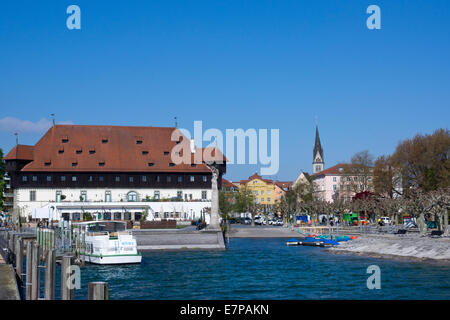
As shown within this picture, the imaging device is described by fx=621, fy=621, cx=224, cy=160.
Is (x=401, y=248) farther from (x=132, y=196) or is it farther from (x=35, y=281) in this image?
(x=132, y=196)

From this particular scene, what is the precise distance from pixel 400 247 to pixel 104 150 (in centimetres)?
5026

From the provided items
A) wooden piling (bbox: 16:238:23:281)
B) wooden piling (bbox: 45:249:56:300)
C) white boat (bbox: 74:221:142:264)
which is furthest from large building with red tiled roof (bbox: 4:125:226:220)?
wooden piling (bbox: 45:249:56:300)

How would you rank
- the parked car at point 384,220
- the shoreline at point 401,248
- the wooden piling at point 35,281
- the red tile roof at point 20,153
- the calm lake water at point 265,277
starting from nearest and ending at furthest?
the wooden piling at point 35,281 < the calm lake water at point 265,277 < the shoreline at point 401,248 < the red tile roof at point 20,153 < the parked car at point 384,220

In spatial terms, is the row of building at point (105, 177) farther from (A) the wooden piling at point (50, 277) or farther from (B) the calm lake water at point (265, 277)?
(A) the wooden piling at point (50, 277)

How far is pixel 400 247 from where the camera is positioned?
5197cm

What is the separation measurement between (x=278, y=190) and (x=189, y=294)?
466 ft

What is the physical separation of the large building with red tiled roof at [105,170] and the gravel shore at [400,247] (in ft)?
101

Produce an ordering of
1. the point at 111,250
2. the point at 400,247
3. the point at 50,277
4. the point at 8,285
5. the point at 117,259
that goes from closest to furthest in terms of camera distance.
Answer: the point at 50,277
the point at 8,285
the point at 117,259
the point at 111,250
the point at 400,247

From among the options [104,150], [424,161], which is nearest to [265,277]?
[424,161]

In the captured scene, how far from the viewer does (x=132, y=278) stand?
37.2m

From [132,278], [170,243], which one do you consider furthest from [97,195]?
[132,278]

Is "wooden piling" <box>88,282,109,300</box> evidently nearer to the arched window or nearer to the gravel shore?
the gravel shore

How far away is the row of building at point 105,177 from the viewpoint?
86000mm

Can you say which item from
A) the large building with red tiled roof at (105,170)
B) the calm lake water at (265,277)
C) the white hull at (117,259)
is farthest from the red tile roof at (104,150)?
the white hull at (117,259)
